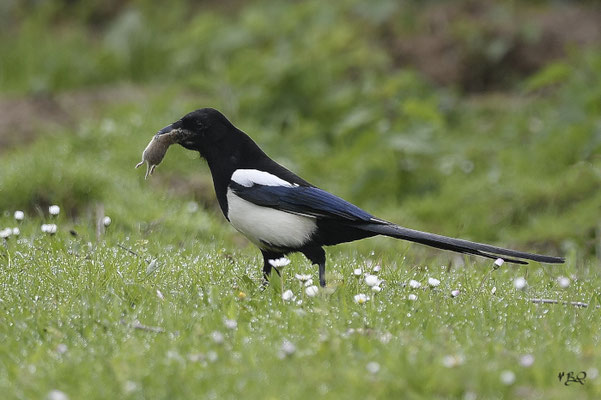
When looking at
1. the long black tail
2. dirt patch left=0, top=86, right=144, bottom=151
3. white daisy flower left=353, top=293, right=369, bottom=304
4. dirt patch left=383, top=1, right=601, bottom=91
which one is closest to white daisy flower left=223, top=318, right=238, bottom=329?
white daisy flower left=353, top=293, right=369, bottom=304

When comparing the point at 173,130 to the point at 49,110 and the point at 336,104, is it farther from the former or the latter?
the point at 49,110

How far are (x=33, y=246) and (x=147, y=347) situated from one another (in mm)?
1690

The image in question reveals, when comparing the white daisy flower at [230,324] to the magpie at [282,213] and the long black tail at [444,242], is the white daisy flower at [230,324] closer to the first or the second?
the magpie at [282,213]

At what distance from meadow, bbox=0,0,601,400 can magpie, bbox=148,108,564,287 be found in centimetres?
19

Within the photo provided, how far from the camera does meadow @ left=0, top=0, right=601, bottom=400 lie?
3.06 meters

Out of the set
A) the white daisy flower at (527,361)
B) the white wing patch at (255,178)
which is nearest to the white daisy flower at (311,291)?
the white wing patch at (255,178)

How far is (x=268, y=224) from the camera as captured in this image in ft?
13.8

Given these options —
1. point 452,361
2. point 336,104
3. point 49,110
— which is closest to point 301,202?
point 452,361

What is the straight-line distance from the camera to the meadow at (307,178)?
3.06m

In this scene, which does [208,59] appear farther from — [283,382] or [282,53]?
[283,382]

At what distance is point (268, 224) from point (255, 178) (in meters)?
0.24

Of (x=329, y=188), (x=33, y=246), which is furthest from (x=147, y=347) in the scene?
(x=329, y=188)

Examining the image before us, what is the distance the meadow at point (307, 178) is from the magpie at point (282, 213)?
19cm

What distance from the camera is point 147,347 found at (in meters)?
3.25
